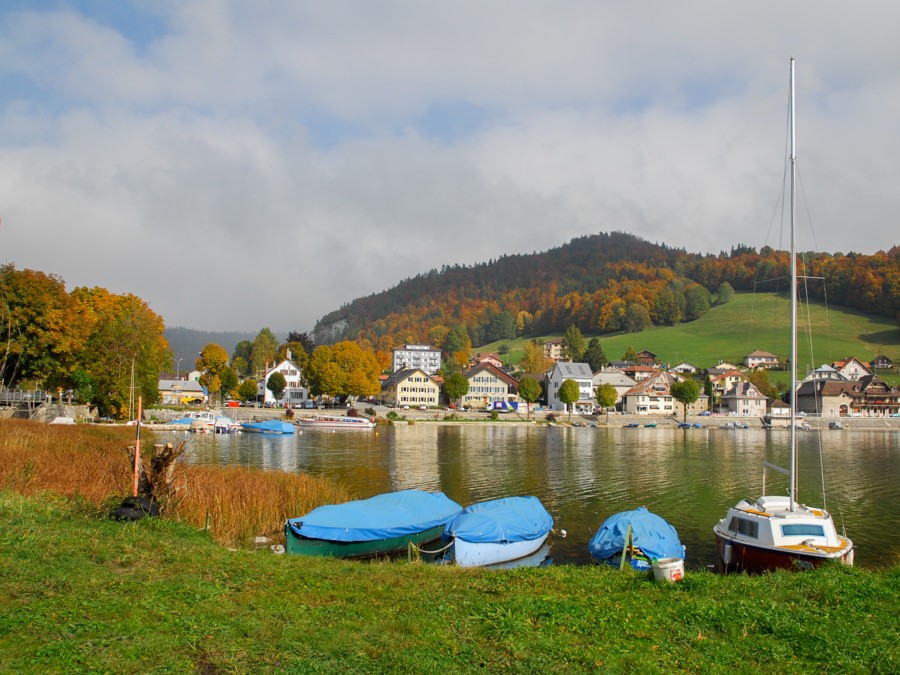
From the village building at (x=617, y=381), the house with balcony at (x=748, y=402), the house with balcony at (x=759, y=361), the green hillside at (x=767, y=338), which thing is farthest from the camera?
the house with balcony at (x=759, y=361)

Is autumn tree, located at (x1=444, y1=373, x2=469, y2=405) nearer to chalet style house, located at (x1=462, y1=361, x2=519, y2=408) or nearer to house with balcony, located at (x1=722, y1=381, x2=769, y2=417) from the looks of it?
chalet style house, located at (x1=462, y1=361, x2=519, y2=408)

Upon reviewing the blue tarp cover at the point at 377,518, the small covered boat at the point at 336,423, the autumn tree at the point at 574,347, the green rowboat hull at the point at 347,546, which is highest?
the autumn tree at the point at 574,347

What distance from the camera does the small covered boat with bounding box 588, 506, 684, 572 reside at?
19781 mm

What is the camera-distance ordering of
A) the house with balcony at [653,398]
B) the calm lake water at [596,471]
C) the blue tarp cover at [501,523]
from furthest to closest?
the house with balcony at [653,398] < the calm lake water at [596,471] < the blue tarp cover at [501,523]

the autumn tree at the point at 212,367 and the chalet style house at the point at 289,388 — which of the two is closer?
the autumn tree at the point at 212,367

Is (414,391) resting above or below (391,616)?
below

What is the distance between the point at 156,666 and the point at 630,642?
20.1ft

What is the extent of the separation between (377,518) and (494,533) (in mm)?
3965

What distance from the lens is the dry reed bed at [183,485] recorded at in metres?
18.6

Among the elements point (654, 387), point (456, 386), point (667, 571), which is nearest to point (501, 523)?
point (667, 571)

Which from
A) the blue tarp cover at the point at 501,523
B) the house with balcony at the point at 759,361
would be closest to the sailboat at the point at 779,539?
the blue tarp cover at the point at 501,523

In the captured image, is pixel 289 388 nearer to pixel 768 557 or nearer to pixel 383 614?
pixel 768 557

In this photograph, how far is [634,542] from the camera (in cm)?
2033

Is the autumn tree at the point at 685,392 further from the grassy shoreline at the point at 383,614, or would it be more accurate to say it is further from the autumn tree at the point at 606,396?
the grassy shoreline at the point at 383,614
